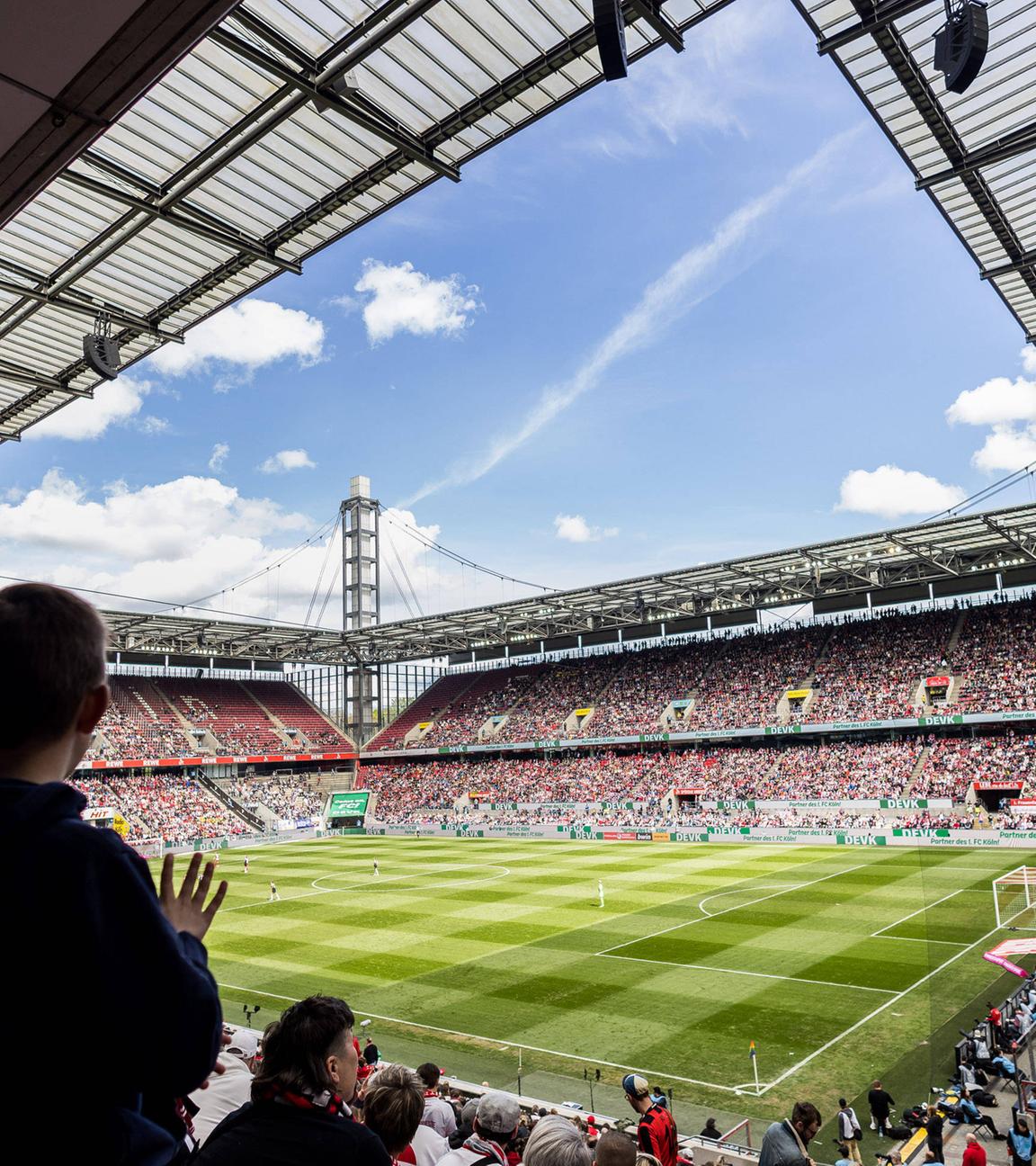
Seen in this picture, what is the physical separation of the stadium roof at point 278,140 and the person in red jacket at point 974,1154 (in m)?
11.8

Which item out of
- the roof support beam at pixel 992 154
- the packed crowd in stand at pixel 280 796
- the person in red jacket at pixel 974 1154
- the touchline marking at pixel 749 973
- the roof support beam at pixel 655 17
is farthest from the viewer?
the packed crowd in stand at pixel 280 796

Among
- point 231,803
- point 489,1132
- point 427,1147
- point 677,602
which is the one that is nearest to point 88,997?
point 489,1132

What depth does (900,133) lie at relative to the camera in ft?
40.1

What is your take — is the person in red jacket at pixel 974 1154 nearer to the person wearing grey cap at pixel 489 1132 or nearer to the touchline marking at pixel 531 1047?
the touchline marking at pixel 531 1047

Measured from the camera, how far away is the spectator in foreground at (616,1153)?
428 centimetres

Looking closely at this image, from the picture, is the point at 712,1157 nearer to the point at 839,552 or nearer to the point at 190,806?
the point at 839,552

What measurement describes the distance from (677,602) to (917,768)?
21.8m

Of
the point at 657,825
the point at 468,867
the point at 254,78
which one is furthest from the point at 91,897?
the point at 657,825

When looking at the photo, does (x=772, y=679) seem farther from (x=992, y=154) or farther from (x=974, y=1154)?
(x=974, y=1154)

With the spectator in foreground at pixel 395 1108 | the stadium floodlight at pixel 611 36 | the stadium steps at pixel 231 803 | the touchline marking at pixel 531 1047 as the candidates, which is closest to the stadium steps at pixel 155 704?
the stadium steps at pixel 231 803

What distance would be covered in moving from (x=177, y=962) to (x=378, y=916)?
102 feet

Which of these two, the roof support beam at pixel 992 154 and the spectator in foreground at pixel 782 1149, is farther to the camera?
the roof support beam at pixel 992 154

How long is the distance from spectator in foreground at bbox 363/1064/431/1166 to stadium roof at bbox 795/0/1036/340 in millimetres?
11576

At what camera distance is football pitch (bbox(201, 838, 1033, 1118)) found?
1562 centimetres
